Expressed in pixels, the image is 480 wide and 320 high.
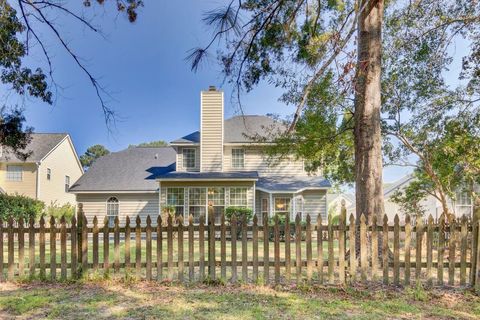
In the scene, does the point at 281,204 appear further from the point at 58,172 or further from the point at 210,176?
the point at 58,172

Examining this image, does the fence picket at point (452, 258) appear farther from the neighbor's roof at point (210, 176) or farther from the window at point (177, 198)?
the window at point (177, 198)

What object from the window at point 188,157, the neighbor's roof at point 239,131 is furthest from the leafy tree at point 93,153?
the window at point 188,157

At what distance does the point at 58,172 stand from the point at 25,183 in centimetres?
283

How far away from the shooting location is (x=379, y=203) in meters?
7.21

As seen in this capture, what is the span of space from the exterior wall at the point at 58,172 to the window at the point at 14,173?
161cm

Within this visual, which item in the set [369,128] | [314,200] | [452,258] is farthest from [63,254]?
[314,200]

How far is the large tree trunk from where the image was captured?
Answer: 23.8 feet

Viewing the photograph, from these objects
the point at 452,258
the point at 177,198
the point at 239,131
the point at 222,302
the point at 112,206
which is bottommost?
the point at 222,302

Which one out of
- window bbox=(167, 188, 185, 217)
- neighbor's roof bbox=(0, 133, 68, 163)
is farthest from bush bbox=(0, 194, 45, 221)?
window bbox=(167, 188, 185, 217)

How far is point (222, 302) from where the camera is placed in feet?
16.7

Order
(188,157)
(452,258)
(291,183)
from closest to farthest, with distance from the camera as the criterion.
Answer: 1. (452,258)
2. (291,183)
3. (188,157)

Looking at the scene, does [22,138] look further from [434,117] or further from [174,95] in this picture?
[434,117]

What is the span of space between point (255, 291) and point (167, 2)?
605 cm

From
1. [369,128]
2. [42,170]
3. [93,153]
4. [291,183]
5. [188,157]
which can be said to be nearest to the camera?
[369,128]
